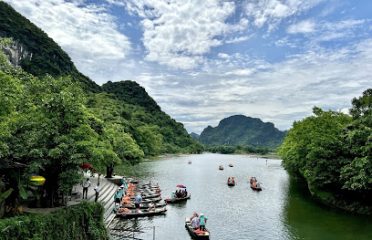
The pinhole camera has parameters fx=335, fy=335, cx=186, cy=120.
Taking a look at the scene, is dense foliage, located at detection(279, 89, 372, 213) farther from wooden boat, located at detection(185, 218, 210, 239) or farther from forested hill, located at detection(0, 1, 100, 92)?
forested hill, located at detection(0, 1, 100, 92)

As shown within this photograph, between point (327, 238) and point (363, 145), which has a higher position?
point (363, 145)

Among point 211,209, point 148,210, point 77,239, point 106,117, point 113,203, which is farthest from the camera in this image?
point 106,117

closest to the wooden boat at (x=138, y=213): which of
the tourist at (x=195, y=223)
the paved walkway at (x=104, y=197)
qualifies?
the paved walkway at (x=104, y=197)

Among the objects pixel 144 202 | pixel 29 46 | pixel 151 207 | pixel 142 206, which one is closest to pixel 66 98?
pixel 142 206

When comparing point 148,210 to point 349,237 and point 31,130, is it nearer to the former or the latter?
point 31,130

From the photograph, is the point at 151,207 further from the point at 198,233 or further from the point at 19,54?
the point at 19,54

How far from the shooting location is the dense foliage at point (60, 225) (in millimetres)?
13758

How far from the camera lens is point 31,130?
20.7 metres

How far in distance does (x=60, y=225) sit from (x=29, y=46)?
5994 inches

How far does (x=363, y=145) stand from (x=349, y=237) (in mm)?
11398

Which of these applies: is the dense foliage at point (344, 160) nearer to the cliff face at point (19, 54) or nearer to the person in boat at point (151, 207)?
the person in boat at point (151, 207)

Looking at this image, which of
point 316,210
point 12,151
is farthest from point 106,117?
point 12,151

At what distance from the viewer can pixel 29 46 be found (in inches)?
5891

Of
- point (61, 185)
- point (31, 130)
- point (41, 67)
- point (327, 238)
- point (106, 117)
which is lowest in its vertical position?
point (327, 238)
